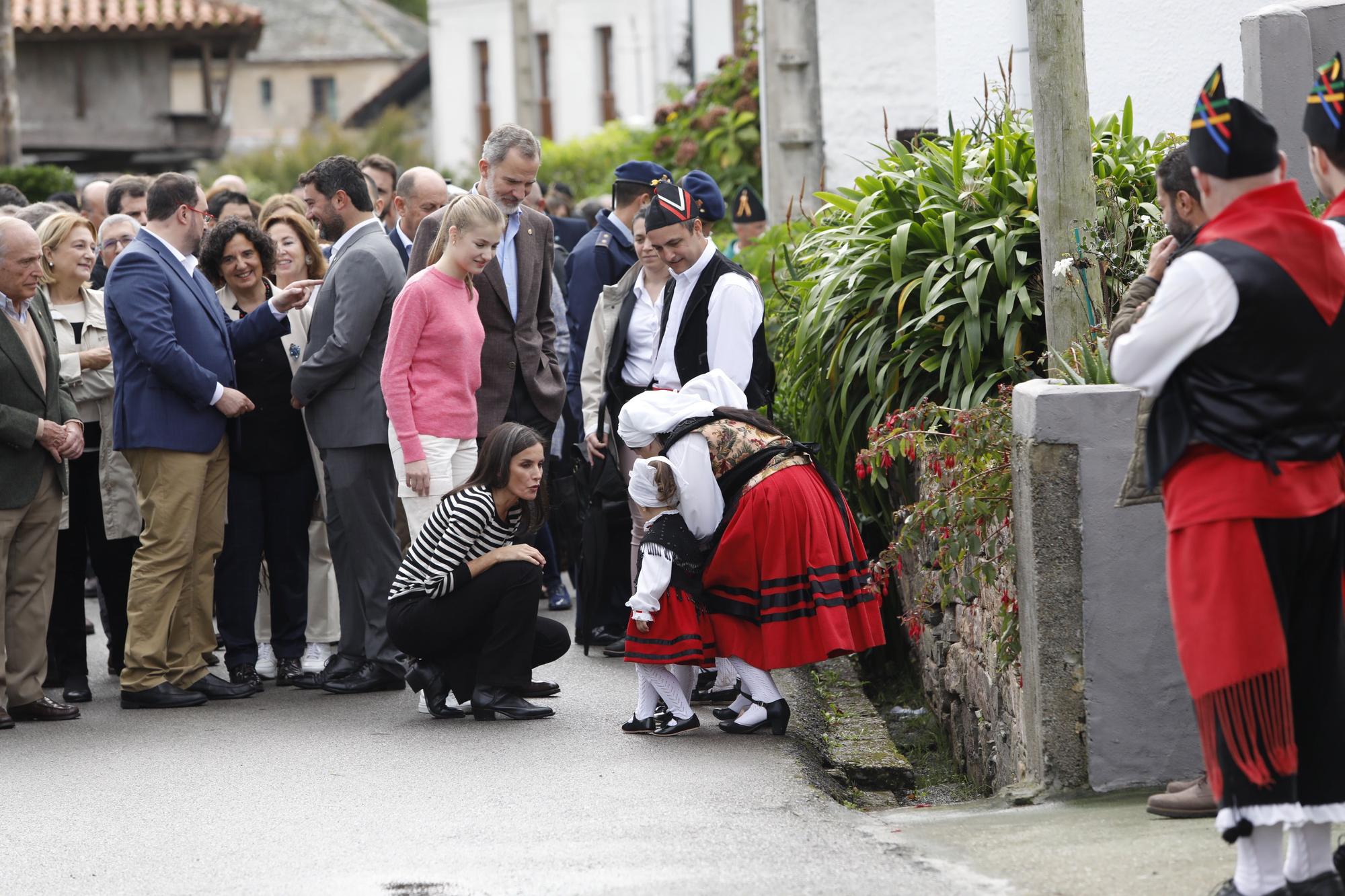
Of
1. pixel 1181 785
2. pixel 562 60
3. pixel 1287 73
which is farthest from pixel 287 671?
pixel 562 60

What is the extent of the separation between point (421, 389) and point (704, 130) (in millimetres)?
12805

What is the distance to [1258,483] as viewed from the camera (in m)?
3.89

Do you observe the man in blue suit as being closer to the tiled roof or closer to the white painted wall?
the tiled roof

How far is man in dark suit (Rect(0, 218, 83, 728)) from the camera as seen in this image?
712cm

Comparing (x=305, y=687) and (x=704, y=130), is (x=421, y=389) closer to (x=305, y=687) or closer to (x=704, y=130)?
(x=305, y=687)

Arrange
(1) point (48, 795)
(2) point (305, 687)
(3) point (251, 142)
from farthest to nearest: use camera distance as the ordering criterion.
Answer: (3) point (251, 142) → (2) point (305, 687) → (1) point (48, 795)

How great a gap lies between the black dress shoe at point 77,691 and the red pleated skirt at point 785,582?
10.2 ft

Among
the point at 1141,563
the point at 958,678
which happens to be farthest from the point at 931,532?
the point at 1141,563

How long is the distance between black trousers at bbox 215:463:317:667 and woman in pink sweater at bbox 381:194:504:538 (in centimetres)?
79

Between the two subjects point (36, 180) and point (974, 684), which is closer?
point (974, 684)

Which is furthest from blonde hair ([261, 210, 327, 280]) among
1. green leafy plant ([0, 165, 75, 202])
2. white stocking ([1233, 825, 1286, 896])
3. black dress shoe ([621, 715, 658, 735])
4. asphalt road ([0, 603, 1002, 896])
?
green leafy plant ([0, 165, 75, 202])

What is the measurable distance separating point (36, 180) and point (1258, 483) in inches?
706

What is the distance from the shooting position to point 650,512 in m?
6.90

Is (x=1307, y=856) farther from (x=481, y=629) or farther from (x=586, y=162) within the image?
(x=586, y=162)
